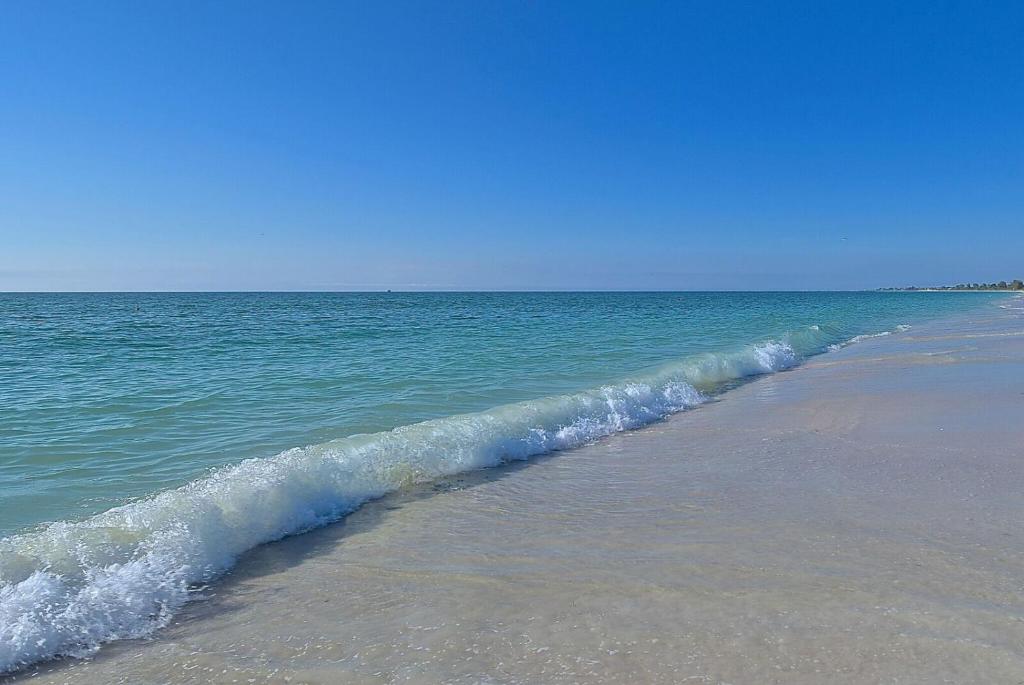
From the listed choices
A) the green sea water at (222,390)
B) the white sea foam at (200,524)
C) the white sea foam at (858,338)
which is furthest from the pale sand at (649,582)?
the white sea foam at (858,338)

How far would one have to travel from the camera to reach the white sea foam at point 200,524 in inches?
159

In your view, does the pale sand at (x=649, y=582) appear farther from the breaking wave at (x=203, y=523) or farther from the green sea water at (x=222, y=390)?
the green sea water at (x=222, y=390)

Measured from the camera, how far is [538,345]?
22.7 metres

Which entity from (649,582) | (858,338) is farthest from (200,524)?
(858,338)

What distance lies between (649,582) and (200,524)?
3.66m

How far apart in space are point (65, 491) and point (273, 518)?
2.47m

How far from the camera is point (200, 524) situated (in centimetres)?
536

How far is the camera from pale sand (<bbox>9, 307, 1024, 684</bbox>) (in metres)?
3.44

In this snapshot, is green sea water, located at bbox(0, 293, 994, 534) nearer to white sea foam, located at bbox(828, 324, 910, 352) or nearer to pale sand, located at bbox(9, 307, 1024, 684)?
A: white sea foam, located at bbox(828, 324, 910, 352)

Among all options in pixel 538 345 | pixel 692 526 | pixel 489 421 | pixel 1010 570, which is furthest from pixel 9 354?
pixel 1010 570

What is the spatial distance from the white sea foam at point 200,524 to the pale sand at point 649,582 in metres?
0.26

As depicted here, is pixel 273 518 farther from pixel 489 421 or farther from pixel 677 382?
pixel 677 382

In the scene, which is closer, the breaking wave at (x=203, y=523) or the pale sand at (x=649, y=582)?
the pale sand at (x=649, y=582)

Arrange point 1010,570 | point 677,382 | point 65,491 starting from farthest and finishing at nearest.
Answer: point 677,382 → point 65,491 → point 1010,570
